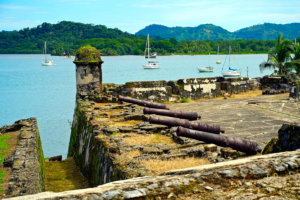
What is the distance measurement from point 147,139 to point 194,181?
4.57m

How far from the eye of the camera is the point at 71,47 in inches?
5295

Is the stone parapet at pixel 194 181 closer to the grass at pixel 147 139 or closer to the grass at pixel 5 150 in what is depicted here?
the grass at pixel 5 150

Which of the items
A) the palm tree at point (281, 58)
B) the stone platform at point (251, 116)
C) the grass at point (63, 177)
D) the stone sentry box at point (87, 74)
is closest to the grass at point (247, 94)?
the stone platform at point (251, 116)

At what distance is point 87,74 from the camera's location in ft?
44.9

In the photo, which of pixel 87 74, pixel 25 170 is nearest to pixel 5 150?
pixel 25 170

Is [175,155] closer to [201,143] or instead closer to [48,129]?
[201,143]

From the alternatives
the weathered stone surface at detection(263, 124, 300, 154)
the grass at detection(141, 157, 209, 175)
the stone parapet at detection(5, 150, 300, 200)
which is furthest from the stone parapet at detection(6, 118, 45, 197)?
the weathered stone surface at detection(263, 124, 300, 154)

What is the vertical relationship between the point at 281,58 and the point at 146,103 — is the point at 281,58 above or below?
above

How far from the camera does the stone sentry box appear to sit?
13.6 meters

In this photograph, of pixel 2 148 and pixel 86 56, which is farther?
pixel 86 56

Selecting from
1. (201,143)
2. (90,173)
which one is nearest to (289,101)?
(201,143)

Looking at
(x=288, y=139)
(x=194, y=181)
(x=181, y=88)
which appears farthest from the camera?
(x=181, y=88)

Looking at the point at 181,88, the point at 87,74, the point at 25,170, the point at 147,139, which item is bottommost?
the point at 25,170

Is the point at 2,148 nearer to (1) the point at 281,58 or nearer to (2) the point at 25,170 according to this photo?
(2) the point at 25,170
